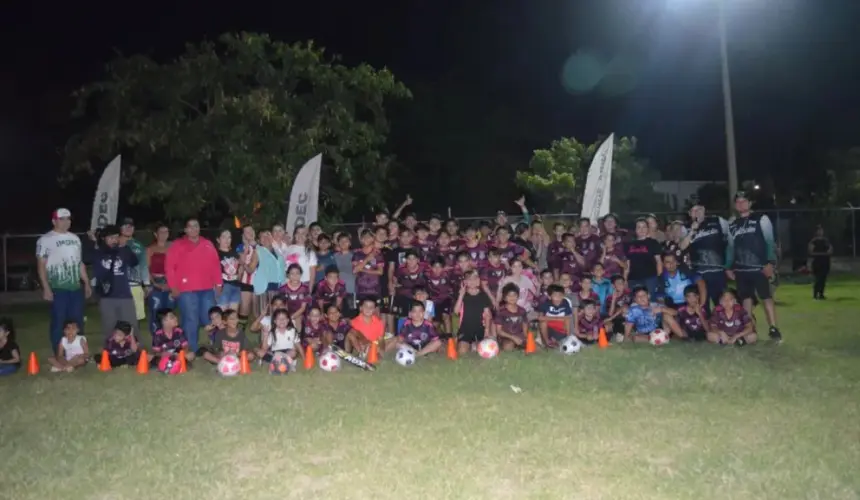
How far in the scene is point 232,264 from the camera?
11.8 m

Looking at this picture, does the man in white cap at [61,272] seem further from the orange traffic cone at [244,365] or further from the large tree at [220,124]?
the large tree at [220,124]

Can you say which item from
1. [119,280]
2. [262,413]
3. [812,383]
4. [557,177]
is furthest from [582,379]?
[557,177]

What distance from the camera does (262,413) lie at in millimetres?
7387

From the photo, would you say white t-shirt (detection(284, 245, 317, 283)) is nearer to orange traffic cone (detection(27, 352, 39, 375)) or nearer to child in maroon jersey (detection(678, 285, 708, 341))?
orange traffic cone (detection(27, 352, 39, 375))

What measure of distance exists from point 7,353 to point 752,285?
32.5 ft

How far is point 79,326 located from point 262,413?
14.5 feet

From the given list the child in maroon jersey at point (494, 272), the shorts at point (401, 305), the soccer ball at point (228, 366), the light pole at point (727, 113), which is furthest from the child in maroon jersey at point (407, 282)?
the light pole at point (727, 113)

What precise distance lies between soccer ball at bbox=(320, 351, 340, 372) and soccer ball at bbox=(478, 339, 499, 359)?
6.20 feet

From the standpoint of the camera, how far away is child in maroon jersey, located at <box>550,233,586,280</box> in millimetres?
12227

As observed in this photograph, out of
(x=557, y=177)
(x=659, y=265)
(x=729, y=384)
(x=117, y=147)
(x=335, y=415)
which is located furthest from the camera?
(x=557, y=177)

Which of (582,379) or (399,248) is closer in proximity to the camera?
(582,379)

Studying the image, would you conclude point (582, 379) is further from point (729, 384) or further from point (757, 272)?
point (757, 272)

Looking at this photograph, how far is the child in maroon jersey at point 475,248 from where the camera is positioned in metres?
12.2

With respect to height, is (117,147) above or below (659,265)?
above
